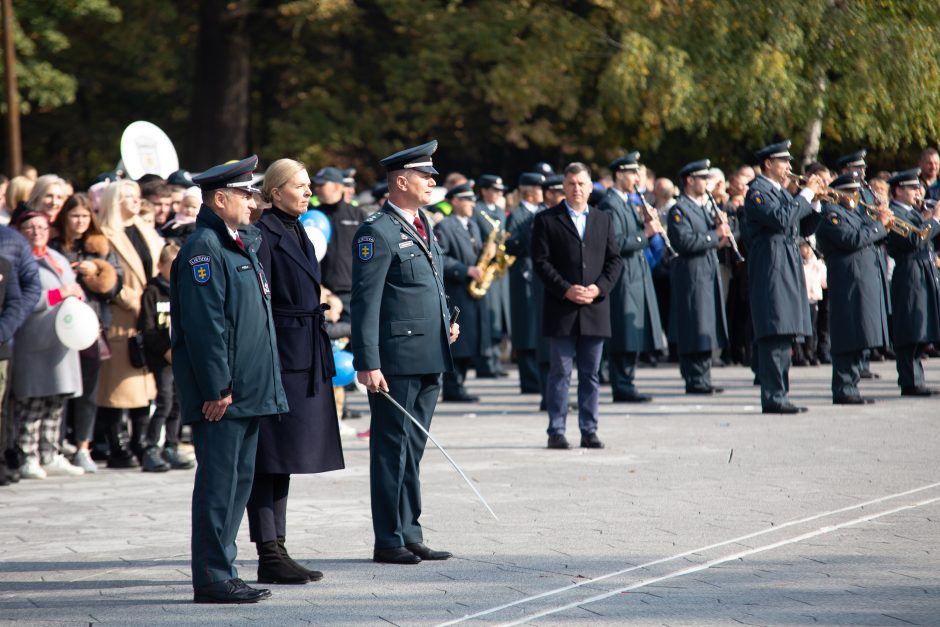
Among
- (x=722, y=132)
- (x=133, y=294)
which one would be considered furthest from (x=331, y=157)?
(x=133, y=294)

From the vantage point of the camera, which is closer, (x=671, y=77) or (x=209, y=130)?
(x=671, y=77)

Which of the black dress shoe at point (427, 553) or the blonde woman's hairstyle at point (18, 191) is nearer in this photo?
the black dress shoe at point (427, 553)

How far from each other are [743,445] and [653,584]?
458 centimetres

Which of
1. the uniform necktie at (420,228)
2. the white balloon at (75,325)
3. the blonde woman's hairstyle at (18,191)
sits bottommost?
the white balloon at (75,325)

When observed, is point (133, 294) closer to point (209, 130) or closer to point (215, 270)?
point (215, 270)

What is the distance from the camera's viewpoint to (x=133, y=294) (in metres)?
10.9

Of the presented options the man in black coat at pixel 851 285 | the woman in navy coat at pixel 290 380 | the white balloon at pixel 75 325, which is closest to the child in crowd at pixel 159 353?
the white balloon at pixel 75 325

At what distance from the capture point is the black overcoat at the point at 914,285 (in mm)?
13945

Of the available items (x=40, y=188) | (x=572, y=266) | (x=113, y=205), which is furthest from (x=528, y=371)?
(x=40, y=188)

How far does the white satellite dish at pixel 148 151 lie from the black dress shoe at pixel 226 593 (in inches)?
337

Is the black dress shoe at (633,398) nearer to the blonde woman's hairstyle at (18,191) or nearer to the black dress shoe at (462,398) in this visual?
the black dress shoe at (462,398)

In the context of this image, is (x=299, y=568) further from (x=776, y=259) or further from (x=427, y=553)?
(x=776, y=259)

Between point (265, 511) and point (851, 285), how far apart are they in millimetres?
7950

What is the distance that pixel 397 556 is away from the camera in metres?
7.22
